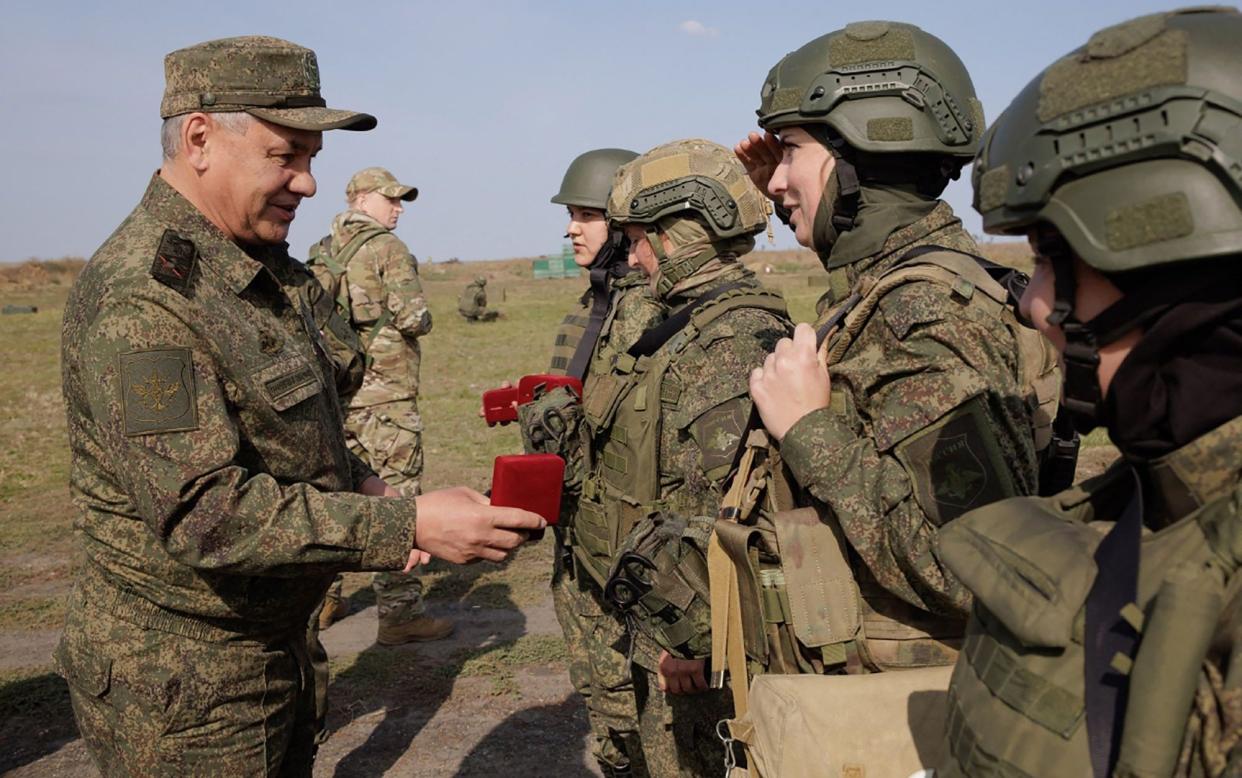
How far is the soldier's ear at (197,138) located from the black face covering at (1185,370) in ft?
8.37

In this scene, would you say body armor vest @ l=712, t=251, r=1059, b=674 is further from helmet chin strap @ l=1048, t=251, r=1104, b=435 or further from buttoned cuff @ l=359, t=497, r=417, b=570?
buttoned cuff @ l=359, t=497, r=417, b=570

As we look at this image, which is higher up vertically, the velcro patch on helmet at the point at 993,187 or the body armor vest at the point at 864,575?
the velcro patch on helmet at the point at 993,187

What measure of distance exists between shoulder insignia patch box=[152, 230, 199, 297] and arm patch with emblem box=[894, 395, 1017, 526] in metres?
1.97

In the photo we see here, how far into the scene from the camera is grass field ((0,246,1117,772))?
20.9ft

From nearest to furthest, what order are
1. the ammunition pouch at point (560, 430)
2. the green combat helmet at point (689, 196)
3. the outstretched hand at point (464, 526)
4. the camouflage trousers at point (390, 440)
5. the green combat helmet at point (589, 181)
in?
1. the outstretched hand at point (464, 526)
2. the green combat helmet at point (689, 196)
3. the ammunition pouch at point (560, 430)
4. the green combat helmet at point (589, 181)
5. the camouflage trousers at point (390, 440)

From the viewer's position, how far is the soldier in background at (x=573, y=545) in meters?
4.45

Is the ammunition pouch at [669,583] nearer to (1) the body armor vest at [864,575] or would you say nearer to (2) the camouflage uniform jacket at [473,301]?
(1) the body armor vest at [864,575]

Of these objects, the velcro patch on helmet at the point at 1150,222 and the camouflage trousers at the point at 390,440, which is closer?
the velcro patch on helmet at the point at 1150,222

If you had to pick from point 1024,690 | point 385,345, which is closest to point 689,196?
point 1024,690

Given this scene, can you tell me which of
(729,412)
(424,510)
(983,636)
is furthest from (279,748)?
(983,636)

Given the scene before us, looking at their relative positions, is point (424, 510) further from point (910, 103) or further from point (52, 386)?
point (52, 386)

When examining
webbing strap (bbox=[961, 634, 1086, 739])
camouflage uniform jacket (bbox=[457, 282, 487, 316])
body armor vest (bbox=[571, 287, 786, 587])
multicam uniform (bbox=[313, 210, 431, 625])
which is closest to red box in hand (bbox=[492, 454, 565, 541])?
body armor vest (bbox=[571, 287, 786, 587])

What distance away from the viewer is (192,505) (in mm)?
2695

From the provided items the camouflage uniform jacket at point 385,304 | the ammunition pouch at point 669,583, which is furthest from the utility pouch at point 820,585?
the camouflage uniform jacket at point 385,304
